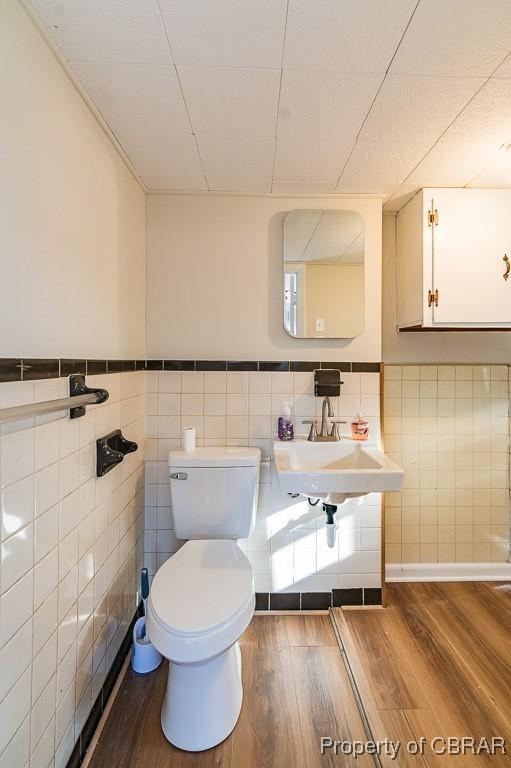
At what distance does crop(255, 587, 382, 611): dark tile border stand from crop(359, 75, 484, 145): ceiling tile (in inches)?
80.1

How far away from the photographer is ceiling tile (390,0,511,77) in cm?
85

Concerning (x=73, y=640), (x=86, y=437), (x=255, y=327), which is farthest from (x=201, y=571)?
(x=255, y=327)

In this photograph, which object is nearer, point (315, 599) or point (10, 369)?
point (10, 369)

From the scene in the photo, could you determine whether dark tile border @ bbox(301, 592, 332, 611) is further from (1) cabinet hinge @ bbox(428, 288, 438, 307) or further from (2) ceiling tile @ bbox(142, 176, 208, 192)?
(2) ceiling tile @ bbox(142, 176, 208, 192)

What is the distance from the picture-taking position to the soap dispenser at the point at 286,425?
5.65 ft

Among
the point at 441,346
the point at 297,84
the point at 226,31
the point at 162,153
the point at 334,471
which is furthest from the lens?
the point at 441,346

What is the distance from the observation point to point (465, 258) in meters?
1.66

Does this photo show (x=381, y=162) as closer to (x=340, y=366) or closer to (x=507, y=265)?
(x=507, y=265)

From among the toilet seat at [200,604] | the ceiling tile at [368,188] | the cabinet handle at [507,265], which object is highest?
the ceiling tile at [368,188]

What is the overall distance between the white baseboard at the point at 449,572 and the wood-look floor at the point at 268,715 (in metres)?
0.60

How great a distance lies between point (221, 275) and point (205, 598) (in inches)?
55.0

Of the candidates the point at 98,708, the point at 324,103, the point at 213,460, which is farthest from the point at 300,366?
→ the point at 98,708

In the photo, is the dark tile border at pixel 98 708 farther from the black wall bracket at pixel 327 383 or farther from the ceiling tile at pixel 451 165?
the ceiling tile at pixel 451 165

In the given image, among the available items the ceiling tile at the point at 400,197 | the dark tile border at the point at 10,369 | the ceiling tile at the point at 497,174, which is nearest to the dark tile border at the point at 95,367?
the dark tile border at the point at 10,369
